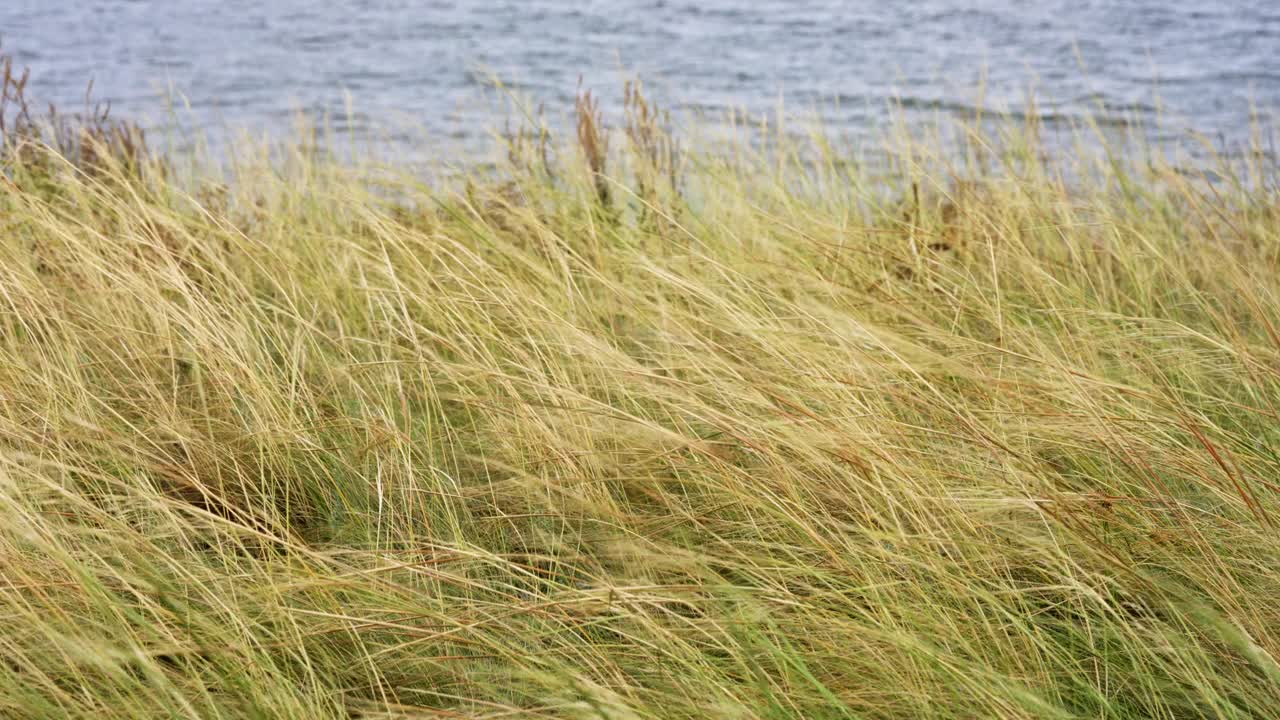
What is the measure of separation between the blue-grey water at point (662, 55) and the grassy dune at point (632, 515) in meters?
5.56

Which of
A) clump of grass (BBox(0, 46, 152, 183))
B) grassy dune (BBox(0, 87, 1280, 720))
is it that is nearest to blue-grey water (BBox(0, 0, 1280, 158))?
clump of grass (BBox(0, 46, 152, 183))

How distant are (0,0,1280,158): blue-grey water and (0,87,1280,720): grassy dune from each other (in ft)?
18.2

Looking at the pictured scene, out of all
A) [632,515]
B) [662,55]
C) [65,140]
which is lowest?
[632,515]

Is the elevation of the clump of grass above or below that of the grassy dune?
above

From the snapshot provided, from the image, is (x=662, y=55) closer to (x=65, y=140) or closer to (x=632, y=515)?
(x=65, y=140)

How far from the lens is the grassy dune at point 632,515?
4.79ft

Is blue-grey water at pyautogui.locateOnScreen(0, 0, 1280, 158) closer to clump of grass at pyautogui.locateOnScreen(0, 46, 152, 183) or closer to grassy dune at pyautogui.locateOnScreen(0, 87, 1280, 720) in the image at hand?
clump of grass at pyautogui.locateOnScreen(0, 46, 152, 183)

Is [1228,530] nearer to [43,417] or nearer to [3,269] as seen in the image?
[43,417]

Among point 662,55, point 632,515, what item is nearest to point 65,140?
point 632,515

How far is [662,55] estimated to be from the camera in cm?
1505

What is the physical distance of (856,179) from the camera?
366 centimetres

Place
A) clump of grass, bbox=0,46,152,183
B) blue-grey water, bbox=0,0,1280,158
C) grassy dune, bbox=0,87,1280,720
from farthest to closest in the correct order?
blue-grey water, bbox=0,0,1280,158, clump of grass, bbox=0,46,152,183, grassy dune, bbox=0,87,1280,720

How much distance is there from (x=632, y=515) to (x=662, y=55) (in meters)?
14.1

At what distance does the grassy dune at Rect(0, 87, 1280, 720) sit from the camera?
4.79ft
